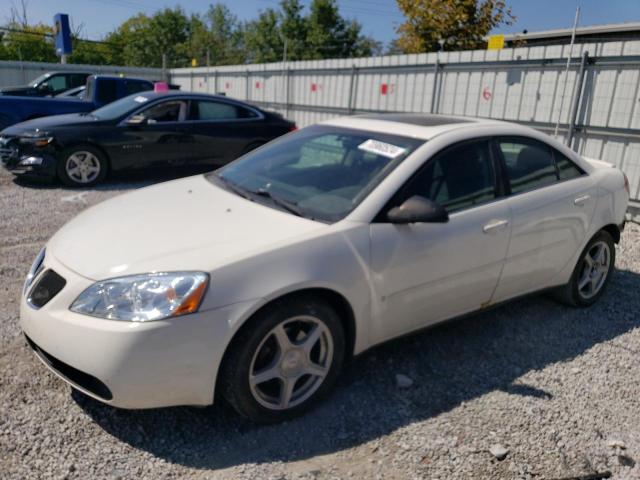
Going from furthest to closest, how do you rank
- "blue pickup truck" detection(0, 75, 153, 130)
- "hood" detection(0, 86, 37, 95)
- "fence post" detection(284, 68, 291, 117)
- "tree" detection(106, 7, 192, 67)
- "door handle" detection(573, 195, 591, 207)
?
"tree" detection(106, 7, 192, 67) < "fence post" detection(284, 68, 291, 117) < "hood" detection(0, 86, 37, 95) < "blue pickup truck" detection(0, 75, 153, 130) < "door handle" detection(573, 195, 591, 207)

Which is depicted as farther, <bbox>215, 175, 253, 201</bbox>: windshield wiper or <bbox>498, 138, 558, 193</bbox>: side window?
<bbox>498, 138, 558, 193</bbox>: side window

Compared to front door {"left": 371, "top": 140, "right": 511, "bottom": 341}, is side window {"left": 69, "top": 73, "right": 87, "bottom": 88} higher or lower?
higher

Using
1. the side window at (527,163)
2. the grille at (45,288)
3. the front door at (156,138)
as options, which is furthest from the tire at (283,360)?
the front door at (156,138)

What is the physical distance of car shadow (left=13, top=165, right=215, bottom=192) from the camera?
8.02 m

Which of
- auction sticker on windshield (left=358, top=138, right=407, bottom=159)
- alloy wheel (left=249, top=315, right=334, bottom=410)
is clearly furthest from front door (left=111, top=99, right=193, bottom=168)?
alloy wheel (left=249, top=315, right=334, bottom=410)

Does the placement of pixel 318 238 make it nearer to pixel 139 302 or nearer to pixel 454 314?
pixel 139 302

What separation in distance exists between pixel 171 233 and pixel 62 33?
20.8 meters

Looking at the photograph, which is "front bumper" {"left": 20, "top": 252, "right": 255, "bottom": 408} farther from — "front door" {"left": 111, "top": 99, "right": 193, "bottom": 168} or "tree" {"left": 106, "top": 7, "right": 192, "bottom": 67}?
"tree" {"left": 106, "top": 7, "right": 192, "bottom": 67}

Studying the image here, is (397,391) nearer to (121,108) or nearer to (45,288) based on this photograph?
(45,288)

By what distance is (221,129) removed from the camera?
8844 mm

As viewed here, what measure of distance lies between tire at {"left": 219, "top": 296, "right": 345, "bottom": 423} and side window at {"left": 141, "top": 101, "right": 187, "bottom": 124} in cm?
634

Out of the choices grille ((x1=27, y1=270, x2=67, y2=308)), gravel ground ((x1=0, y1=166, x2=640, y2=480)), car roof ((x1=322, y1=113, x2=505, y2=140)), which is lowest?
gravel ground ((x1=0, y1=166, x2=640, y2=480))

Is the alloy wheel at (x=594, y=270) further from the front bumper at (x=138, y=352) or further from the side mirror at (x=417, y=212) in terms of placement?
the front bumper at (x=138, y=352)

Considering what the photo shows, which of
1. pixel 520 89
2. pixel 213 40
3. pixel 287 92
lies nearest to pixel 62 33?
→ pixel 287 92
